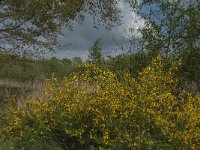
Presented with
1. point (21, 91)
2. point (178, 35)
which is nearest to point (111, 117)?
point (178, 35)

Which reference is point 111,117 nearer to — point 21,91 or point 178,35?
point 178,35

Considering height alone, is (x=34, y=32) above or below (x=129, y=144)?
above

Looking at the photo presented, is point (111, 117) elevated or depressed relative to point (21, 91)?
depressed

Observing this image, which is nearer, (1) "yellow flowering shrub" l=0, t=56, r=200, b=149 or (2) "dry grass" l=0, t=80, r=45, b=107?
(1) "yellow flowering shrub" l=0, t=56, r=200, b=149

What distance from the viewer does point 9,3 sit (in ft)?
72.5

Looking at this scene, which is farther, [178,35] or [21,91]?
[21,91]

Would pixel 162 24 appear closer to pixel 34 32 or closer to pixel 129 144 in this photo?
pixel 129 144

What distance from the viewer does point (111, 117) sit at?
10023 mm

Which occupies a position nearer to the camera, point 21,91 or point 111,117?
point 111,117

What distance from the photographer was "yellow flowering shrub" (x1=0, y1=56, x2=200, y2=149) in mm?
9820

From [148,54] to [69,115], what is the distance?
15.9 ft

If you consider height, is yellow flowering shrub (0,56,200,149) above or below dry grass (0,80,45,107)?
below

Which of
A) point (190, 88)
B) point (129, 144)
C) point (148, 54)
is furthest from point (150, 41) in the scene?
point (129, 144)

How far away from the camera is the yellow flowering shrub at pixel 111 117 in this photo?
9820mm
